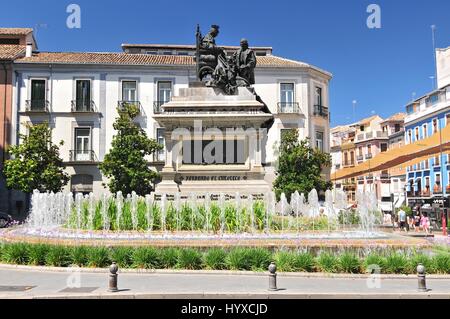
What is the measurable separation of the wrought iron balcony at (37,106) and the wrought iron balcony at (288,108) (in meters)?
19.7

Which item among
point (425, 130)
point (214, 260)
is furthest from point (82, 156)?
point (425, 130)

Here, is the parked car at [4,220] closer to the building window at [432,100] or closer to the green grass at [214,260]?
the green grass at [214,260]

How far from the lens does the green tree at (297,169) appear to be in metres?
36.6

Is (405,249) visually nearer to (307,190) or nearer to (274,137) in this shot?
(307,190)

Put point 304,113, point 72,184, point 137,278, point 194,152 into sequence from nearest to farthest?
1. point 137,278
2. point 194,152
3. point 72,184
4. point 304,113

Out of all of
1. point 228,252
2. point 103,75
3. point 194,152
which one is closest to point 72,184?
point 103,75

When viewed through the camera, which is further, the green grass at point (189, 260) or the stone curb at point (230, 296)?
the green grass at point (189, 260)

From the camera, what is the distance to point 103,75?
1660 inches

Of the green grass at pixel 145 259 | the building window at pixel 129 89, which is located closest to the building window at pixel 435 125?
the building window at pixel 129 89

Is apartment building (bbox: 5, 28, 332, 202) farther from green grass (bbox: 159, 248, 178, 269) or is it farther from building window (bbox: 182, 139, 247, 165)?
green grass (bbox: 159, 248, 178, 269)

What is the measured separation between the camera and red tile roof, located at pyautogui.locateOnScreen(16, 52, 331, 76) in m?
41.9

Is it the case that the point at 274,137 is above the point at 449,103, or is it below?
below
